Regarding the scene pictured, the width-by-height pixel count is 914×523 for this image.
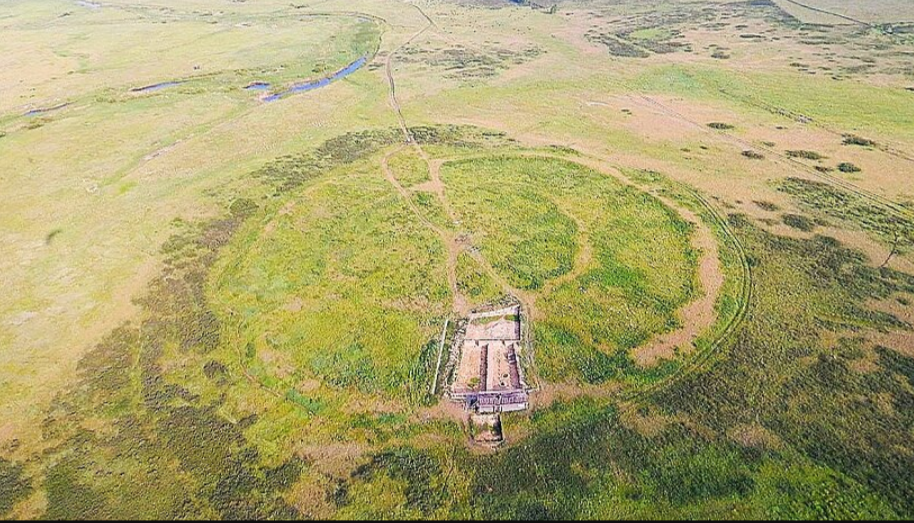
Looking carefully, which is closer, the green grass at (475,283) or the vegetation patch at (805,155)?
the green grass at (475,283)

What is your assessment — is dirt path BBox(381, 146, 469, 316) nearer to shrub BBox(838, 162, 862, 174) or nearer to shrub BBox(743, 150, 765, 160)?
shrub BBox(743, 150, 765, 160)

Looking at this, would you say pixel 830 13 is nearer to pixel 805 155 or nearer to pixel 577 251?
pixel 805 155

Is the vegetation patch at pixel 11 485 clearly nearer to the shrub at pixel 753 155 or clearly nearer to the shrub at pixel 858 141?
the shrub at pixel 753 155

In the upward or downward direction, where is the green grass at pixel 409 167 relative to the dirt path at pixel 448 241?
upward

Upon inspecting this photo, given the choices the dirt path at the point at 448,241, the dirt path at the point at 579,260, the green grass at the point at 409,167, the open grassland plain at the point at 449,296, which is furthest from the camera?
the green grass at the point at 409,167

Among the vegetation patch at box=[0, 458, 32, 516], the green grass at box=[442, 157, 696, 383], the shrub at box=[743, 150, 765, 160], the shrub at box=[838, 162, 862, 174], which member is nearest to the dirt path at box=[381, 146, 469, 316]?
the green grass at box=[442, 157, 696, 383]

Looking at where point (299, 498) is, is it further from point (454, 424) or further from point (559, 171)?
point (559, 171)

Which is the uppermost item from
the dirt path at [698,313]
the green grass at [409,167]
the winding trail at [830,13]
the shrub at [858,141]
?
the winding trail at [830,13]

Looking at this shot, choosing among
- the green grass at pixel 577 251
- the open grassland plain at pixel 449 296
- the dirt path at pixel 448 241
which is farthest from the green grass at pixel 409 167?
the green grass at pixel 577 251

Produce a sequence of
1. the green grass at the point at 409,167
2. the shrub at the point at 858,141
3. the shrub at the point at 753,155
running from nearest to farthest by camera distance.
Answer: the green grass at the point at 409,167 → the shrub at the point at 753,155 → the shrub at the point at 858,141

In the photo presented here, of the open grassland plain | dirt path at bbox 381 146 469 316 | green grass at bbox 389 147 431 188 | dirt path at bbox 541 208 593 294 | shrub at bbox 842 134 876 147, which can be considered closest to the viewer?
the open grassland plain
